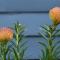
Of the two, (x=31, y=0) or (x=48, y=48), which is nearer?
(x=48, y=48)

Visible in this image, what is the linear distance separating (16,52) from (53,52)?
250mm

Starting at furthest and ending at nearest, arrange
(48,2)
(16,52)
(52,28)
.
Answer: (48,2) < (16,52) < (52,28)

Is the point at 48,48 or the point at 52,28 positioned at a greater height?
the point at 52,28

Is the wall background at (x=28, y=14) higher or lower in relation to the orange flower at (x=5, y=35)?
higher

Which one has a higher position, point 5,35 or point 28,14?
point 28,14

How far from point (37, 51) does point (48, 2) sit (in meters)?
0.48

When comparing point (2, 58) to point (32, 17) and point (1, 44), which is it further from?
point (32, 17)

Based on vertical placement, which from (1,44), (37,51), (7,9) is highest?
(7,9)

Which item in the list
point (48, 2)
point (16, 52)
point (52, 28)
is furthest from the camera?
point (48, 2)

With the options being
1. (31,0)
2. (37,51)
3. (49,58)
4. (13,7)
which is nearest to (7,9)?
(13,7)

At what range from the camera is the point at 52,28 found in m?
1.72

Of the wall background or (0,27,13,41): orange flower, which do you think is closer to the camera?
(0,27,13,41): orange flower

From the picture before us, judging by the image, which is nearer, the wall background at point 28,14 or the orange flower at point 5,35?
the orange flower at point 5,35

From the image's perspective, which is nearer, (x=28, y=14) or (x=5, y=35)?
(x=5, y=35)
